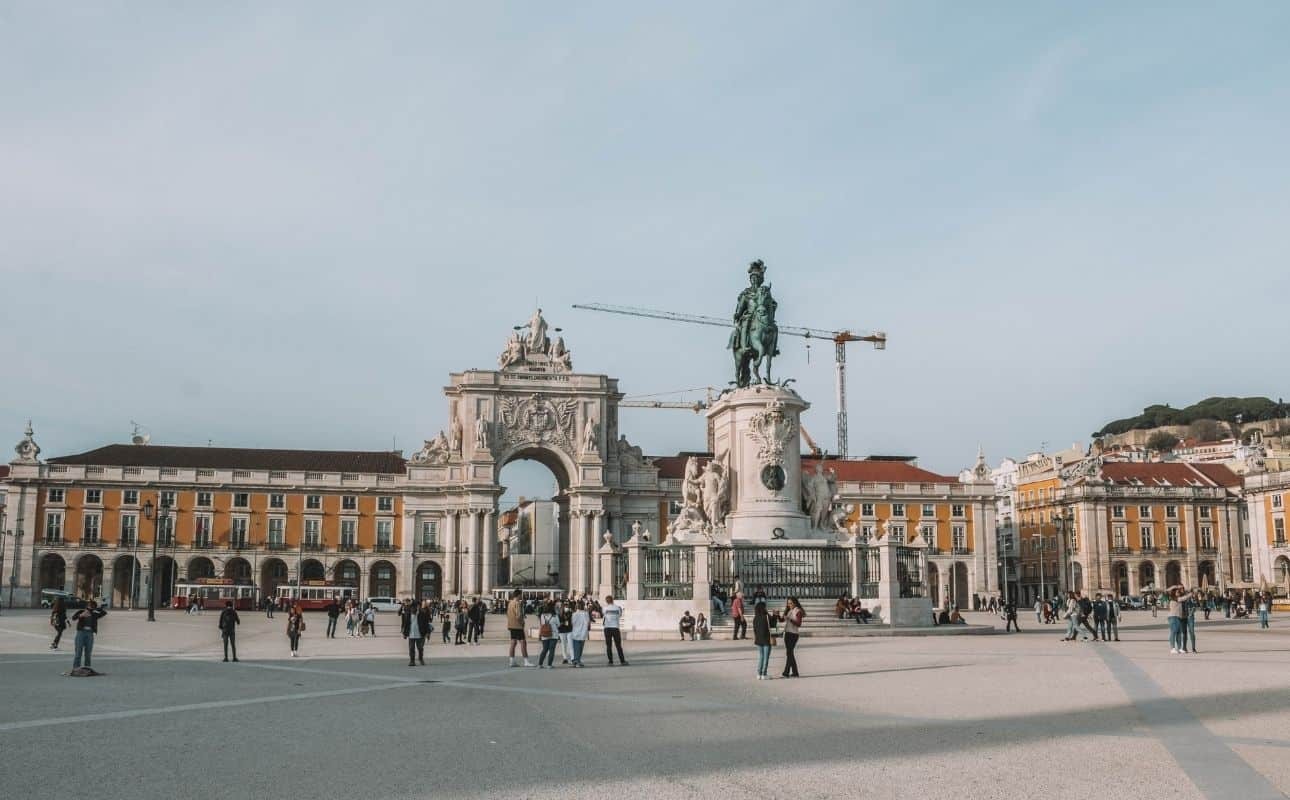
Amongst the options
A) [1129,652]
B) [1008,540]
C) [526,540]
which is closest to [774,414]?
[1129,652]

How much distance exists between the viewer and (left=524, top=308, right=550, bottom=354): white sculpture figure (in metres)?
91.8

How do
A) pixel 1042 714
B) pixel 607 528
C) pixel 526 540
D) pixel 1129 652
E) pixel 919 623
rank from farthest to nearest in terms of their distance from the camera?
pixel 526 540 → pixel 607 528 → pixel 919 623 → pixel 1129 652 → pixel 1042 714

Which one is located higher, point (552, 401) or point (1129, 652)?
point (552, 401)

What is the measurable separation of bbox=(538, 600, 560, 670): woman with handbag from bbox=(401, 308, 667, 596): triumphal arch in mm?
62617

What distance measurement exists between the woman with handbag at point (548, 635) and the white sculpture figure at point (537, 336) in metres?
70.8

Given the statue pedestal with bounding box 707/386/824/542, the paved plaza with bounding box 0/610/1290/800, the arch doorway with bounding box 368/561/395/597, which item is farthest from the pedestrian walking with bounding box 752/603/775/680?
the arch doorway with bounding box 368/561/395/597

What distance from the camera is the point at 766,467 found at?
29625 mm

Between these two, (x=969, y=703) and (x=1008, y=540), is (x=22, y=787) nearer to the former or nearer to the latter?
(x=969, y=703)

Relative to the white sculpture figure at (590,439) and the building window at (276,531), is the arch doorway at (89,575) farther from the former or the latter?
the white sculpture figure at (590,439)

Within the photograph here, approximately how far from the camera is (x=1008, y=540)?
106938mm

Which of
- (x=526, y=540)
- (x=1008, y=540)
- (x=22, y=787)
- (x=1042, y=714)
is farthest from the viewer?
(x=526, y=540)

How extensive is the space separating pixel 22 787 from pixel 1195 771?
29.1 ft

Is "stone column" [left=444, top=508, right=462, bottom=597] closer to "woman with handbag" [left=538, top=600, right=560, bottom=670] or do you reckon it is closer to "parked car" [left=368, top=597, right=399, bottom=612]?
"parked car" [left=368, top=597, right=399, bottom=612]

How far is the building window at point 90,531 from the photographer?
84.1 m
